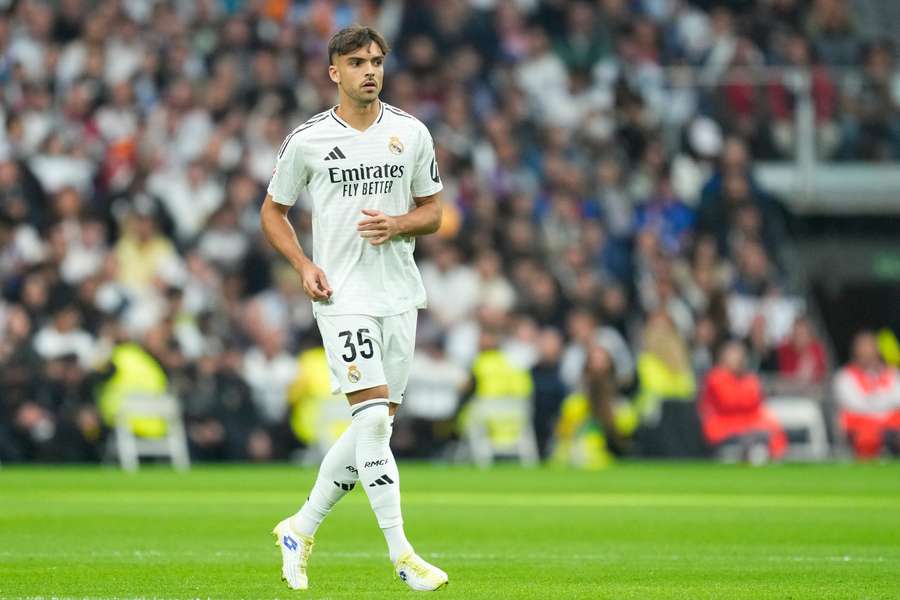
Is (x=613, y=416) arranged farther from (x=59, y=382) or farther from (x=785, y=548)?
(x=785, y=548)

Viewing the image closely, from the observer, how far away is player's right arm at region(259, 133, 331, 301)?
861 centimetres

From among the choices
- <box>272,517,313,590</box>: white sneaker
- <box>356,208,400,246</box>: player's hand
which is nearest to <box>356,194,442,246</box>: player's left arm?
<box>356,208,400,246</box>: player's hand

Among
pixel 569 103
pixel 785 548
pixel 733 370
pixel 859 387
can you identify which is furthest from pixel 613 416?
pixel 785 548

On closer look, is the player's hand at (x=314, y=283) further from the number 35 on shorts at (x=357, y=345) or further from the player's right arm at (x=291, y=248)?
the number 35 on shorts at (x=357, y=345)

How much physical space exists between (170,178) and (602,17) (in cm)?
764

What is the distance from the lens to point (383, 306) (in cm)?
862

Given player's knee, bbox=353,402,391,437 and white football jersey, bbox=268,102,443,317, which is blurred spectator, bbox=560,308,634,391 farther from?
player's knee, bbox=353,402,391,437

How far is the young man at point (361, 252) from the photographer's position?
8500 mm

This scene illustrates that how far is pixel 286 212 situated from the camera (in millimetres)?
8859

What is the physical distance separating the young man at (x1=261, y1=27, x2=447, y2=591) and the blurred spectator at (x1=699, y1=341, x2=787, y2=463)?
13930 millimetres

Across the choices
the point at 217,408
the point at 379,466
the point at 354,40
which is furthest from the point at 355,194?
the point at 217,408

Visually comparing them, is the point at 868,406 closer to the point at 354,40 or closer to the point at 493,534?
the point at 493,534

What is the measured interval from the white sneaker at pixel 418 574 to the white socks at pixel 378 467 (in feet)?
0.18

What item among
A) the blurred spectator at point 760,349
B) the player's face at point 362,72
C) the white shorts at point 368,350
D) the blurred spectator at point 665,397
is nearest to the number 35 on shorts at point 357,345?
the white shorts at point 368,350
